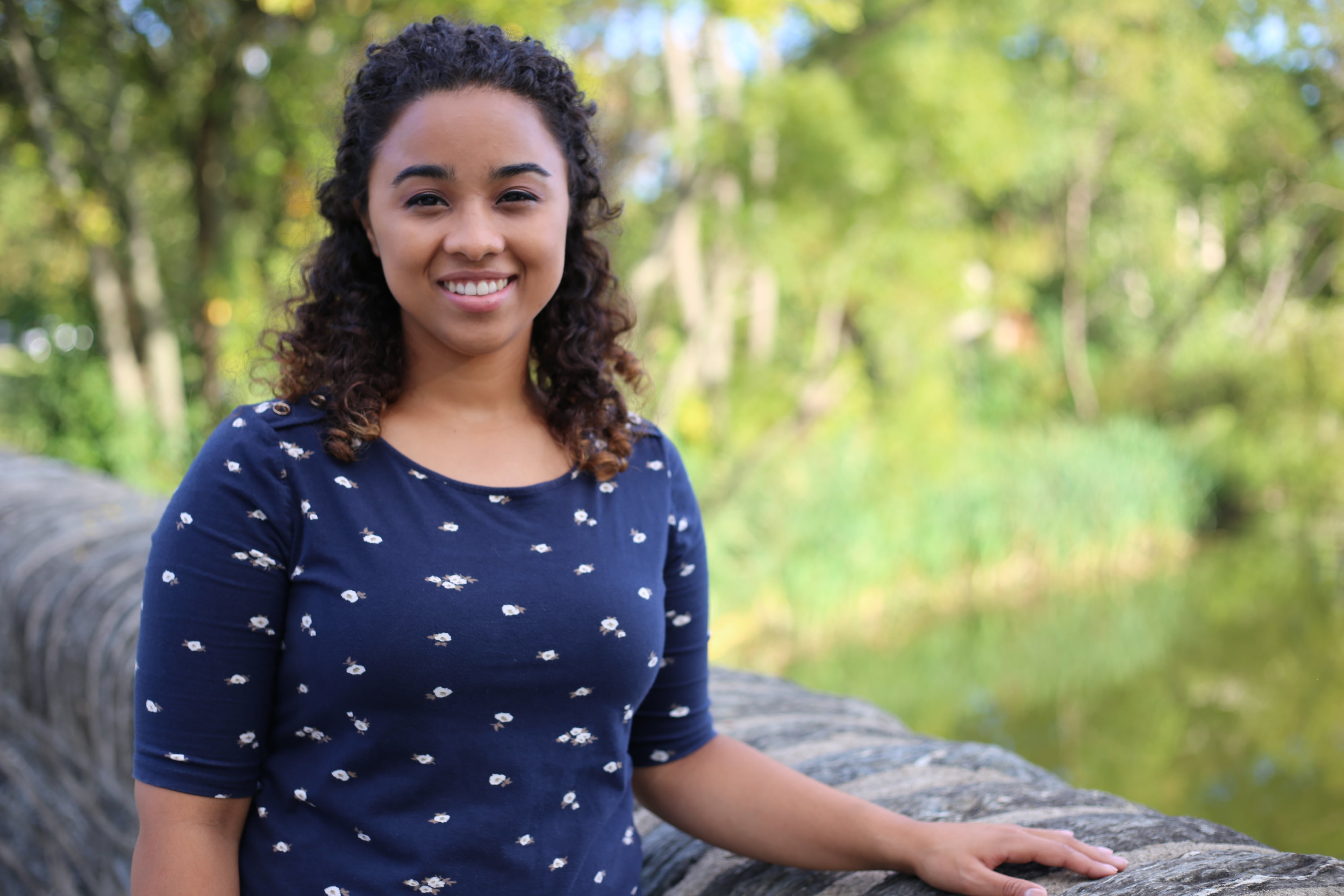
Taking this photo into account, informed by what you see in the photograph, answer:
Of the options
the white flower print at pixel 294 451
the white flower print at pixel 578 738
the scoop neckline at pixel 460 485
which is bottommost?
the white flower print at pixel 578 738

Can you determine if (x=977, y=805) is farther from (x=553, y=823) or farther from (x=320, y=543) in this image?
(x=320, y=543)

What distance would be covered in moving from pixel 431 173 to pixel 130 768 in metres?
1.18

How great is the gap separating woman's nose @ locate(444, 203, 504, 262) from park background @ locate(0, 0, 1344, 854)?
3010mm

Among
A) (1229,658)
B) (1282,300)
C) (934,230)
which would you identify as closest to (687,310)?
(934,230)

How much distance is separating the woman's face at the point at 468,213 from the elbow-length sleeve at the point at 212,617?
25cm

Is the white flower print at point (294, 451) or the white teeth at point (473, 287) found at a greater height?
the white teeth at point (473, 287)

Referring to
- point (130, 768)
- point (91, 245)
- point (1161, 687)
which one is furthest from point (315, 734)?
point (1161, 687)

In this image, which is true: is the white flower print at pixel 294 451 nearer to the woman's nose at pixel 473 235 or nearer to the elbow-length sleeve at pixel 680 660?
the woman's nose at pixel 473 235

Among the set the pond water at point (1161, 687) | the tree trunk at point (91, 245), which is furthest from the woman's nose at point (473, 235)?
the tree trunk at point (91, 245)

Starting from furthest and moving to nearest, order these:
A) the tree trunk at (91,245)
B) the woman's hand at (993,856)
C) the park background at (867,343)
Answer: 1. the park background at (867,343)
2. the tree trunk at (91,245)
3. the woman's hand at (993,856)

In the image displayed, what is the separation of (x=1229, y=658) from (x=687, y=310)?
464 cm

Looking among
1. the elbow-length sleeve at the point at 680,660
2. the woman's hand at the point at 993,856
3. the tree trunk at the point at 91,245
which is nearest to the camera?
the woman's hand at the point at 993,856

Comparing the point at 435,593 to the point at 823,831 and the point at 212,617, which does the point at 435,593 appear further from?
the point at 823,831

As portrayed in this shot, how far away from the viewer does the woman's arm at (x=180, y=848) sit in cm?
107
